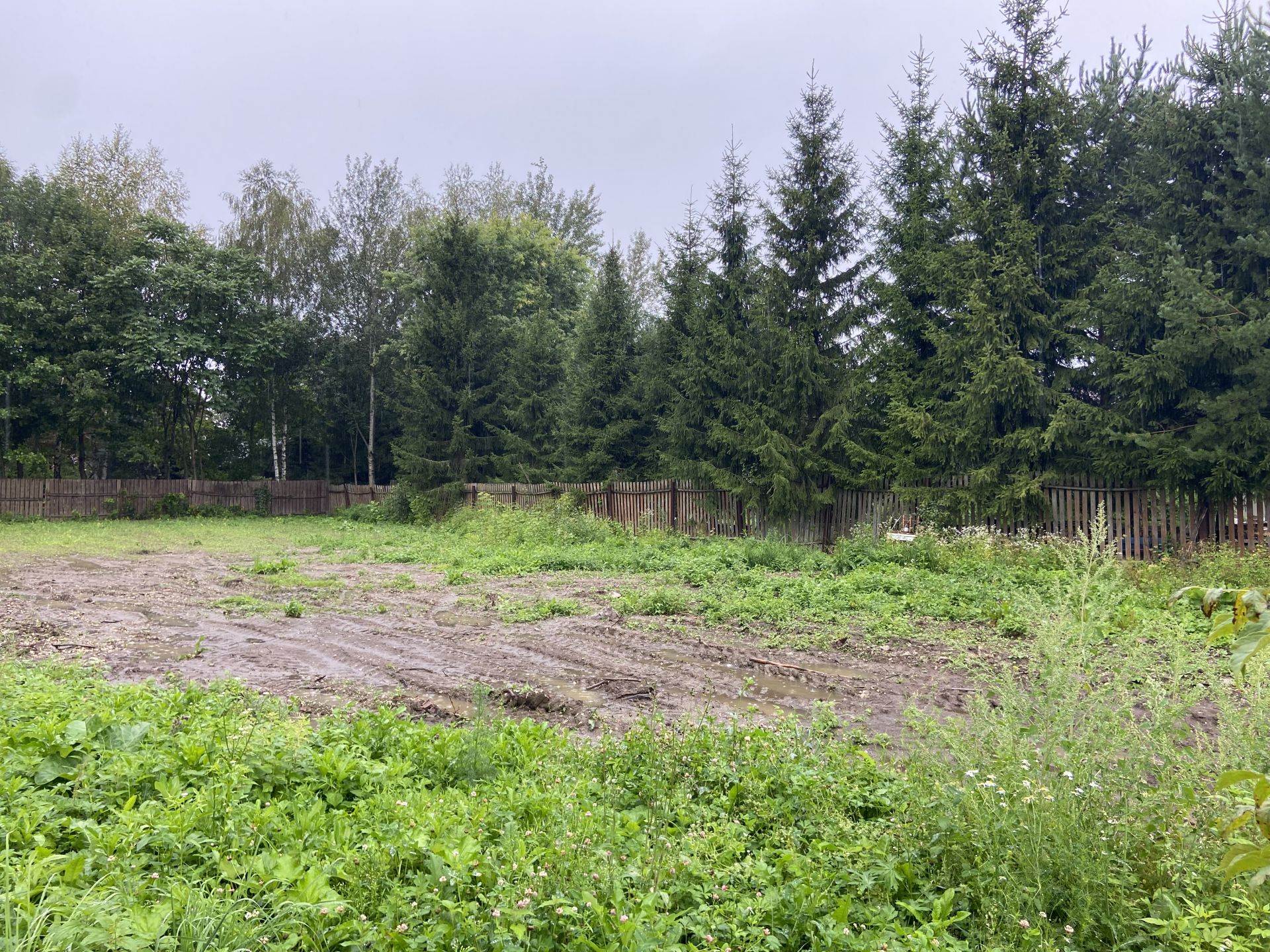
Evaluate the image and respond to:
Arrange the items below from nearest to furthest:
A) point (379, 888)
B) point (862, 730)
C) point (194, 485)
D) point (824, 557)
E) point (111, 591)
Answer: point (379, 888)
point (862, 730)
point (111, 591)
point (824, 557)
point (194, 485)

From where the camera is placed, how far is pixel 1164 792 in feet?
9.20

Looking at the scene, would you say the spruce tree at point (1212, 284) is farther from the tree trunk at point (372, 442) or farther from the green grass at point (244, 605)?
the tree trunk at point (372, 442)

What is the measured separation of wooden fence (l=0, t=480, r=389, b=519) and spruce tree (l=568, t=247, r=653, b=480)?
41.1 feet

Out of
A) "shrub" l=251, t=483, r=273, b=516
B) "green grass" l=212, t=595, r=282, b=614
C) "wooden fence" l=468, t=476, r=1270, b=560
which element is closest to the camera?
"green grass" l=212, t=595, r=282, b=614

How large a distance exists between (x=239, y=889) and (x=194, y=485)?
110 ft

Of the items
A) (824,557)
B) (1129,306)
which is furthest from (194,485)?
(1129,306)

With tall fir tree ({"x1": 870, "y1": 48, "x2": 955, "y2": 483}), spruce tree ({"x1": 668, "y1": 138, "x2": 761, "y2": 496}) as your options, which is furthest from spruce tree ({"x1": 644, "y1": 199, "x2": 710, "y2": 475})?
tall fir tree ({"x1": 870, "y1": 48, "x2": 955, "y2": 483})

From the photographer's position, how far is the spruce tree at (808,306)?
1741 centimetres

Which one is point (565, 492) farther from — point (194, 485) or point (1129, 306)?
point (194, 485)

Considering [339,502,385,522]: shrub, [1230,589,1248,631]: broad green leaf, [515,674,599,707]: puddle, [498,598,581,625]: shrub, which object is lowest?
[515,674,599,707]: puddle

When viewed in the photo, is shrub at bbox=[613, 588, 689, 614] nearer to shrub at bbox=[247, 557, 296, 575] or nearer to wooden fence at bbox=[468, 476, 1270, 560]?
wooden fence at bbox=[468, 476, 1270, 560]

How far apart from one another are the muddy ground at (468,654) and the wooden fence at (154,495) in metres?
20.8

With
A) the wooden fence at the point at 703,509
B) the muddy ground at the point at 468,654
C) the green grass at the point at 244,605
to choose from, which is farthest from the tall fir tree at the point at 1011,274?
the green grass at the point at 244,605

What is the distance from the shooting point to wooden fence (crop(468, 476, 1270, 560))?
12.2 meters
